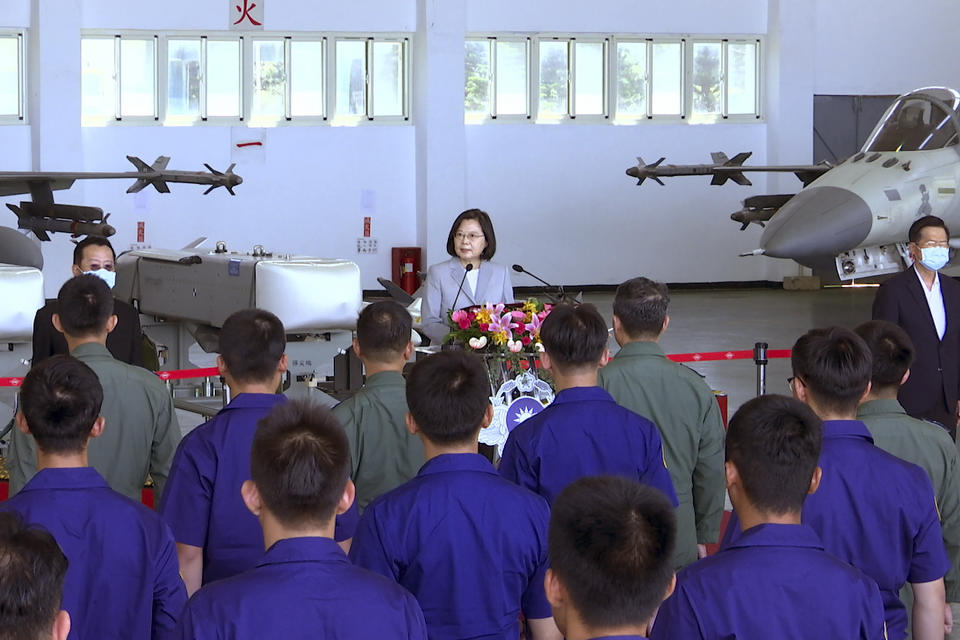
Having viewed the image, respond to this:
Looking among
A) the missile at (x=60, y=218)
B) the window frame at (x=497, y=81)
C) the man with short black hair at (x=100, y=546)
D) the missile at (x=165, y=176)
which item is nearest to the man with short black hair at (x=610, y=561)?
the man with short black hair at (x=100, y=546)

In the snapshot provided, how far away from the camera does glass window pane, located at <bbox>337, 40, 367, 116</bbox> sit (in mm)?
20703


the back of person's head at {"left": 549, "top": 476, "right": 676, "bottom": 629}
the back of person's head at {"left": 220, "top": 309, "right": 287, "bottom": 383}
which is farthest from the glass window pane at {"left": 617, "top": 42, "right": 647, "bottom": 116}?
the back of person's head at {"left": 549, "top": 476, "right": 676, "bottom": 629}

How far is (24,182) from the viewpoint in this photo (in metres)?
14.7

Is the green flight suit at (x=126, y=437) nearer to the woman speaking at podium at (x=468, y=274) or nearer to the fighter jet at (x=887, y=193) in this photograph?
the woman speaking at podium at (x=468, y=274)

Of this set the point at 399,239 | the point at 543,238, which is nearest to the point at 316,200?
the point at 399,239

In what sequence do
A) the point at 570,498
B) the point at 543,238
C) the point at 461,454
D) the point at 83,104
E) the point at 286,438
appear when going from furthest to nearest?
the point at 543,238, the point at 83,104, the point at 461,454, the point at 286,438, the point at 570,498

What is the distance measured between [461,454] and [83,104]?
726 inches

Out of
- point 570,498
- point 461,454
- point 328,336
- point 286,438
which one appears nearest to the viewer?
point 570,498

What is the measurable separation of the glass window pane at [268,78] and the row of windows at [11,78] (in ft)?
11.5

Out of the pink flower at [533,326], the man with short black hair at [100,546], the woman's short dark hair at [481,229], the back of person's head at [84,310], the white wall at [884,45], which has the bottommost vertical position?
the man with short black hair at [100,546]

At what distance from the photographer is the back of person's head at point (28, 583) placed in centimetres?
188

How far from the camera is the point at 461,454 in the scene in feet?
9.96

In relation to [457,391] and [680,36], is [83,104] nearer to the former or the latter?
[680,36]

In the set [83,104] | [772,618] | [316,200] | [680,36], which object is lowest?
[772,618]
